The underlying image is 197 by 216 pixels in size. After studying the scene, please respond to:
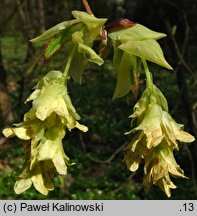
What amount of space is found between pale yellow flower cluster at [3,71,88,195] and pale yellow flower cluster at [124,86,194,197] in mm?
91

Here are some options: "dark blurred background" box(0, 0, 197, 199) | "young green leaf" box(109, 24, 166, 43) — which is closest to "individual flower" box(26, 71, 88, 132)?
"young green leaf" box(109, 24, 166, 43)

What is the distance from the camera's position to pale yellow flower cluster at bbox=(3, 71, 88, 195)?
74cm

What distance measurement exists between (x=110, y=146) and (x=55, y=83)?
4147 mm

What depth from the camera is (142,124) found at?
0.80 m

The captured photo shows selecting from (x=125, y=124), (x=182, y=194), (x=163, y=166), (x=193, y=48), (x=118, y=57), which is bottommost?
(x=193, y=48)

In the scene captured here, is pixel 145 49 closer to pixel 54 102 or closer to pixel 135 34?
pixel 135 34

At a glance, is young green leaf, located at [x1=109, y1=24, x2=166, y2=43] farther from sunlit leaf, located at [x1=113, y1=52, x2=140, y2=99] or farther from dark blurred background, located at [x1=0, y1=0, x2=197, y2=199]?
dark blurred background, located at [x1=0, y1=0, x2=197, y2=199]

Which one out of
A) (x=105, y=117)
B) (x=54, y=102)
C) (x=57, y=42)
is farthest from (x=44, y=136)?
(x=105, y=117)

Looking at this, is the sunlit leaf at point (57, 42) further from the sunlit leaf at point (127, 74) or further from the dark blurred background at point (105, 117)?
A: the dark blurred background at point (105, 117)

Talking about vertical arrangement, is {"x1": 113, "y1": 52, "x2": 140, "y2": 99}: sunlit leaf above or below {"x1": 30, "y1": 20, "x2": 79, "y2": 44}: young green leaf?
below

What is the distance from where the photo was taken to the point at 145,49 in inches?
30.7

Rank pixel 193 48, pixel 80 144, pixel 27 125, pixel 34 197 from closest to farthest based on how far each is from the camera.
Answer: pixel 27 125 → pixel 34 197 → pixel 80 144 → pixel 193 48

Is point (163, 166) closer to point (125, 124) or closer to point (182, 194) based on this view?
point (182, 194)

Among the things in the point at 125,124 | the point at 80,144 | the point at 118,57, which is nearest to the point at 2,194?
the point at 80,144
